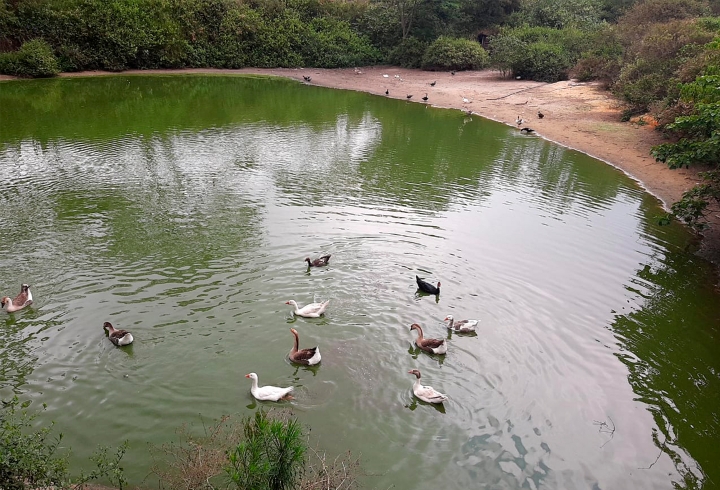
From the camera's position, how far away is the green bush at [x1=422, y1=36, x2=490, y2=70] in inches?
1703

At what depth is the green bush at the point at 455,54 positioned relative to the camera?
43.2 metres

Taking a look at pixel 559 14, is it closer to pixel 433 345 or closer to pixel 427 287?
pixel 427 287

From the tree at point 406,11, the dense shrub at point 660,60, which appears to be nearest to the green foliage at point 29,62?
the tree at point 406,11

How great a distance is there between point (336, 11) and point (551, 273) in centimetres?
4415

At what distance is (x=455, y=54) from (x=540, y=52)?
728 cm

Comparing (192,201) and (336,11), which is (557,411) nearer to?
(192,201)

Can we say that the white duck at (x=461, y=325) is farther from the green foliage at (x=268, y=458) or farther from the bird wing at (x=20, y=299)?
the bird wing at (x=20, y=299)

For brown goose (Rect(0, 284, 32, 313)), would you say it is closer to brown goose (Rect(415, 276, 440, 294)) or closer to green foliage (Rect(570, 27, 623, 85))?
brown goose (Rect(415, 276, 440, 294))

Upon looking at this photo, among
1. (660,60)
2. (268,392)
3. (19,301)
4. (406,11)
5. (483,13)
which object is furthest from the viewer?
(483,13)

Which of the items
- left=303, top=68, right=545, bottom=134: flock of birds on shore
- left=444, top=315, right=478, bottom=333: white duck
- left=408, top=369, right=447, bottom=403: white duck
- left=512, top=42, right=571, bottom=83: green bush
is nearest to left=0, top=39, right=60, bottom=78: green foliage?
left=303, top=68, right=545, bottom=134: flock of birds on shore

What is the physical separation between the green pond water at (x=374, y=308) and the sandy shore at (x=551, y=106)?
1.87 metres

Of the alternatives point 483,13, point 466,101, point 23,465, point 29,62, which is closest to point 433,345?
point 23,465

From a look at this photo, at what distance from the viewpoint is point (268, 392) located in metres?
8.10

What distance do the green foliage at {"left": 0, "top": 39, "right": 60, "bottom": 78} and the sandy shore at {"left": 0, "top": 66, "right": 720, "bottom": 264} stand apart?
190 centimetres
